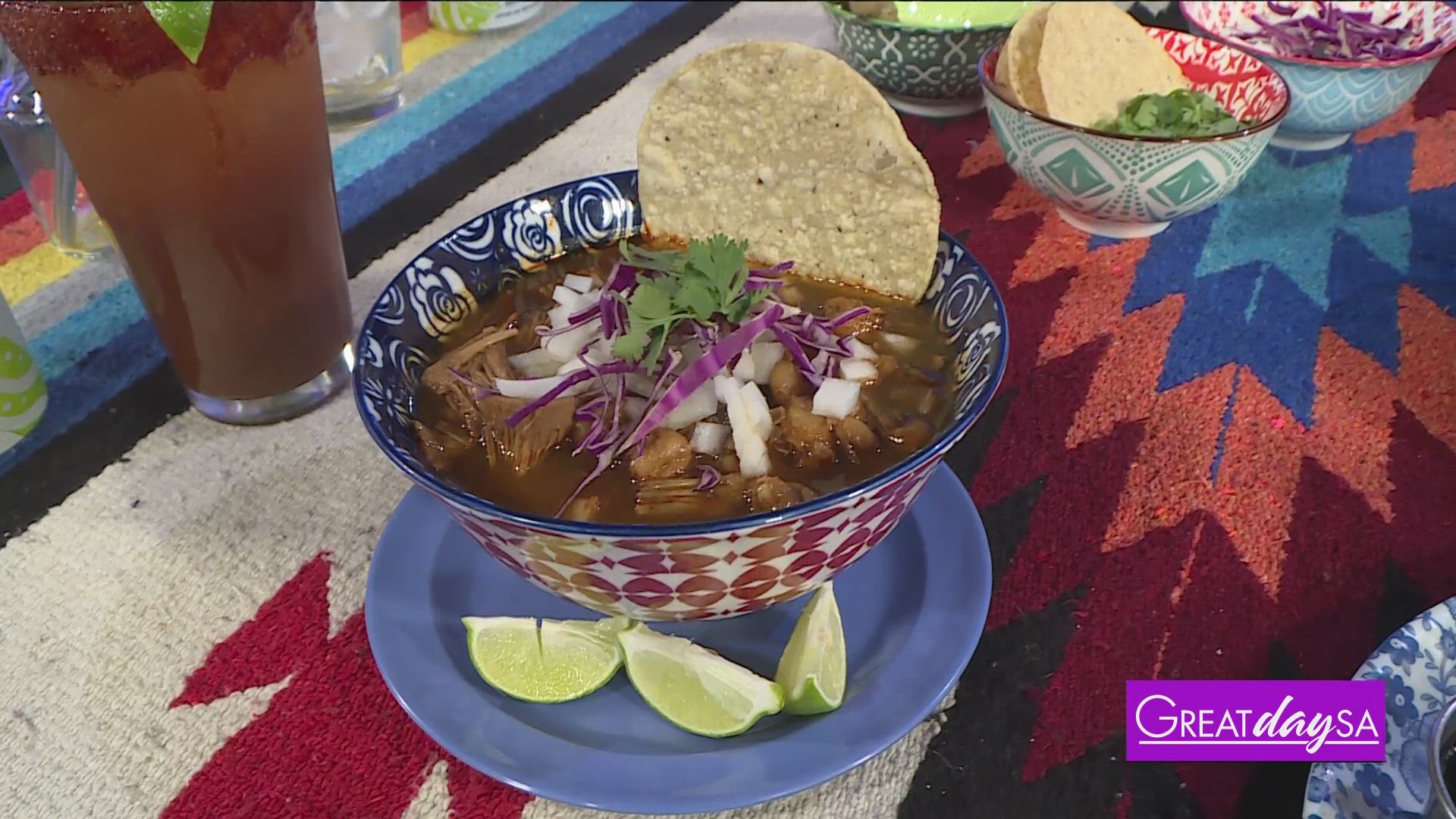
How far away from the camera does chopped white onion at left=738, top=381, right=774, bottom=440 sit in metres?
1.24

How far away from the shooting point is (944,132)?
254 centimetres

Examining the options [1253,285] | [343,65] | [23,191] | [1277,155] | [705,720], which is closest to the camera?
[705,720]

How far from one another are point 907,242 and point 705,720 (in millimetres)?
704

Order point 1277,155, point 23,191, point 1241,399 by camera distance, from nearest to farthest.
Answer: point 1241,399 < point 23,191 < point 1277,155

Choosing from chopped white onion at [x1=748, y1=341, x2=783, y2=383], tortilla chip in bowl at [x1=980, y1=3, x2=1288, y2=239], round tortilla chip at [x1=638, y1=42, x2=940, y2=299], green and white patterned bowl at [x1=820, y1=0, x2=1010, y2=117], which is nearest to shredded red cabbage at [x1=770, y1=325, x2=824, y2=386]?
chopped white onion at [x1=748, y1=341, x2=783, y2=383]

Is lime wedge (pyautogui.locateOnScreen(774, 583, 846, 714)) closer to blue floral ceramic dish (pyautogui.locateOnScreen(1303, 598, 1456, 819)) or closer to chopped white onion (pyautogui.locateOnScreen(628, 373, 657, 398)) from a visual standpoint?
chopped white onion (pyautogui.locateOnScreen(628, 373, 657, 398))

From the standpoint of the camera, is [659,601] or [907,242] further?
[907,242]

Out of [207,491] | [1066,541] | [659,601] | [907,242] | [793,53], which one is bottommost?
[207,491]

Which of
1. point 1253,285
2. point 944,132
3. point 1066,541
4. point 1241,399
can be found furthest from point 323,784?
point 944,132

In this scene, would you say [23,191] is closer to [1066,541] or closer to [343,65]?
[343,65]

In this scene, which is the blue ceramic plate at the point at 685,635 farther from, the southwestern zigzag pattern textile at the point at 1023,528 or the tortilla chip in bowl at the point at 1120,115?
the tortilla chip in bowl at the point at 1120,115

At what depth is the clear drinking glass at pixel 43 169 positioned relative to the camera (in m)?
1.89

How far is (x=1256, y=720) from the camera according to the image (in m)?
1.14

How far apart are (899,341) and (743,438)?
312 millimetres
